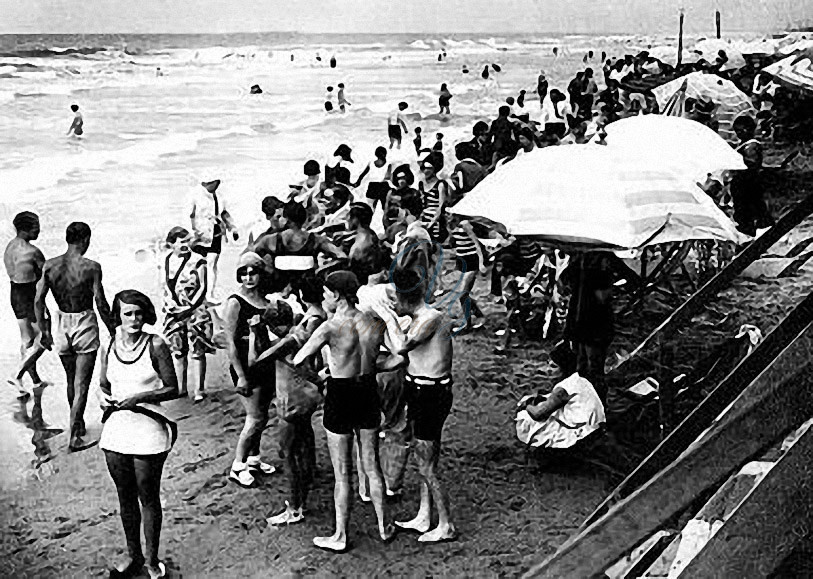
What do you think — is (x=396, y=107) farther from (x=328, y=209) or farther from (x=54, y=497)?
(x=54, y=497)

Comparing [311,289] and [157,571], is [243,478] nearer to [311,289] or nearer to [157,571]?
[157,571]

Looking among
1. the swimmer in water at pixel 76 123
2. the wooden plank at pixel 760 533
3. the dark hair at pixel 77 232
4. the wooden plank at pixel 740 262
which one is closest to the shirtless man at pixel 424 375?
the wooden plank at pixel 740 262

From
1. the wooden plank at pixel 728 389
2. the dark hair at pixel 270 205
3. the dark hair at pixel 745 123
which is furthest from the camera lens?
the dark hair at pixel 745 123

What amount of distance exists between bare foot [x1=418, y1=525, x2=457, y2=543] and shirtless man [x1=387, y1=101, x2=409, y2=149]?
809 mm

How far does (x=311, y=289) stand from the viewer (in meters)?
2.02

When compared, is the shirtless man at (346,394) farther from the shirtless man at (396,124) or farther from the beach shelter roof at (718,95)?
the beach shelter roof at (718,95)

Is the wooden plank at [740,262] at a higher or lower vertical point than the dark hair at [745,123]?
lower

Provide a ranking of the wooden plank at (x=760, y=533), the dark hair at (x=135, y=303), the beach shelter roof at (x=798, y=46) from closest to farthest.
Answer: the wooden plank at (x=760, y=533)
the dark hair at (x=135, y=303)
the beach shelter roof at (x=798, y=46)

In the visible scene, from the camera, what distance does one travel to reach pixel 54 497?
78.5 inches

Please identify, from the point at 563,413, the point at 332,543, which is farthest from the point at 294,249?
the point at 563,413

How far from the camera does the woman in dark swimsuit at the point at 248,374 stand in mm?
2029

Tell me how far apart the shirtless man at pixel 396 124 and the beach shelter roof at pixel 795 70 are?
798 mm

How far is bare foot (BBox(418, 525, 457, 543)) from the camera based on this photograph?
6.68 ft

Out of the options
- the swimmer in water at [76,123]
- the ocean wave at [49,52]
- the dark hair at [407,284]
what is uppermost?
the ocean wave at [49,52]
